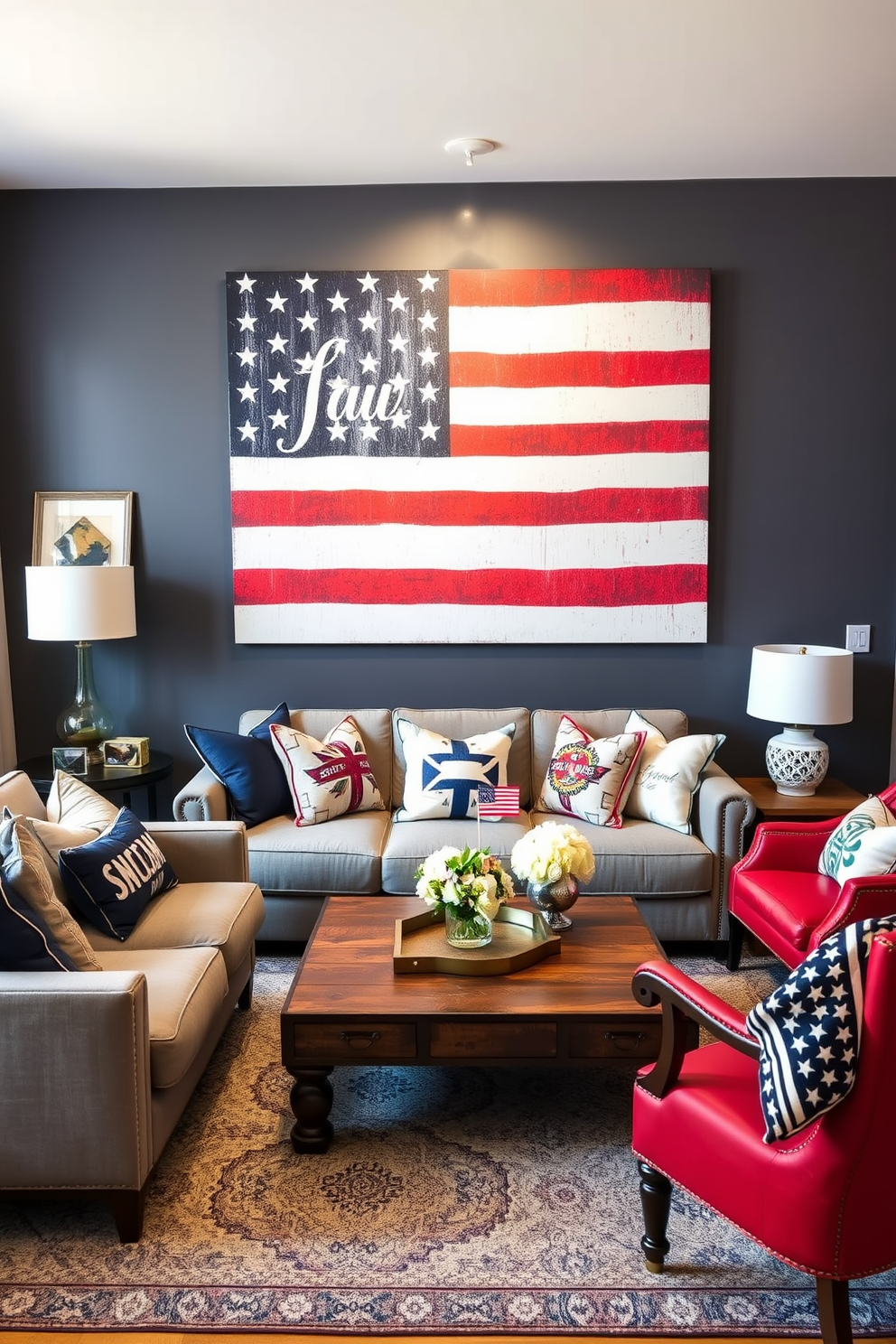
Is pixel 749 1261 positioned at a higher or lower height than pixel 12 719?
lower

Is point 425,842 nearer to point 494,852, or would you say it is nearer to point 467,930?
point 494,852

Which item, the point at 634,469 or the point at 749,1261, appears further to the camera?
the point at 634,469

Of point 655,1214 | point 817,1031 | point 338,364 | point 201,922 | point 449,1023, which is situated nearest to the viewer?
point 817,1031

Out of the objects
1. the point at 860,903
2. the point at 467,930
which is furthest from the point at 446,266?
the point at 860,903

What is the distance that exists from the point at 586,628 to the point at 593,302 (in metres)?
1.36

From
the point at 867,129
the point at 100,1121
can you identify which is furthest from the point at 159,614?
the point at 867,129

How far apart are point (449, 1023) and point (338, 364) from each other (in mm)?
2890

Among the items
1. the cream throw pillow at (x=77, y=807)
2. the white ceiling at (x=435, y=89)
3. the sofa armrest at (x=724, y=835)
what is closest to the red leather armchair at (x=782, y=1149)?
the sofa armrest at (x=724, y=835)

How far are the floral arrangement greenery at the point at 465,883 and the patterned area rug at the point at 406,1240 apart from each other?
1.88 feet

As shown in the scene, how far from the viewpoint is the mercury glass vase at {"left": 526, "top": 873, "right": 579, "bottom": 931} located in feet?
10.1

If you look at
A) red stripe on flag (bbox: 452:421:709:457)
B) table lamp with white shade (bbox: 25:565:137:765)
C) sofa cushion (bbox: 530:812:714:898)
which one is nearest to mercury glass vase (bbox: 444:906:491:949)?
sofa cushion (bbox: 530:812:714:898)

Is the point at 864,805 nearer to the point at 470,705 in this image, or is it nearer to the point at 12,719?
the point at 470,705

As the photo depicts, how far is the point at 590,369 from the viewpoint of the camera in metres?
4.44

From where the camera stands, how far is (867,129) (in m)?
3.81
